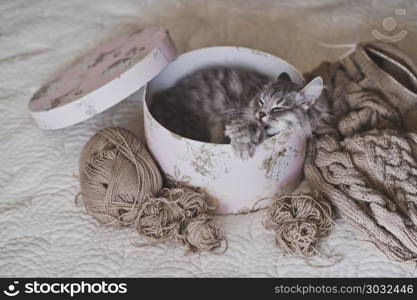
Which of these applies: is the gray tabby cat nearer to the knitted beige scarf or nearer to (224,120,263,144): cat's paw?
(224,120,263,144): cat's paw

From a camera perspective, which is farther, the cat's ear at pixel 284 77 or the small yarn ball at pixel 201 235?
the cat's ear at pixel 284 77

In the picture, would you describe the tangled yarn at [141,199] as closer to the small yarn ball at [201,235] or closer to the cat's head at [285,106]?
the small yarn ball at [201,235]

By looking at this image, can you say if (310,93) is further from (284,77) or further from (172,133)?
(172,133)

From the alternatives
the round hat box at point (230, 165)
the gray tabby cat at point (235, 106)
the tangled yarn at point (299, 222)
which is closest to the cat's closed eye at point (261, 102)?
the gray tabby cat at point (235, 106)

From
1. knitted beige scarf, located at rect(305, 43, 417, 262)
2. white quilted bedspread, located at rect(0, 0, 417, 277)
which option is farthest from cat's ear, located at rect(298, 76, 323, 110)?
white quilted bedspread, located at rect(0, 0, 417, 277)

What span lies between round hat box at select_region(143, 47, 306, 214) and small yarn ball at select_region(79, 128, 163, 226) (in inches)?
1.9

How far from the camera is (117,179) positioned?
121 centimetres

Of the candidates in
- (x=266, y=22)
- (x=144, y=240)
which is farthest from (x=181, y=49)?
(x=144, y=240)

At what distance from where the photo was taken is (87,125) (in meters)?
1.47

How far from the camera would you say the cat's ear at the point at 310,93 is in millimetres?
1189

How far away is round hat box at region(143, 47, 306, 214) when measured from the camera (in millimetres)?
1171

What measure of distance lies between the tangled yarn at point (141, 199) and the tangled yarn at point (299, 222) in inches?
5.1

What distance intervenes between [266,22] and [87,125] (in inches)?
27.9

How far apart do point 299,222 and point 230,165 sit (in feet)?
0.65
